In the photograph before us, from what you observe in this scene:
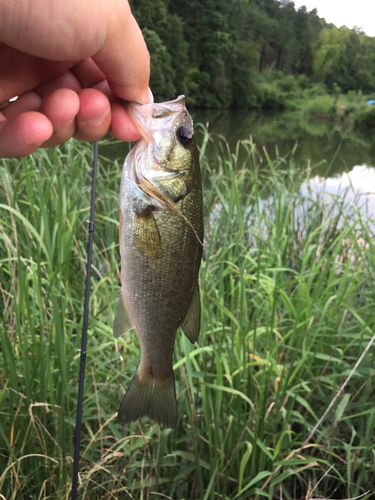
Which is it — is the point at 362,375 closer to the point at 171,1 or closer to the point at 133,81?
the point at 133,81

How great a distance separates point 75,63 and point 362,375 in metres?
1.94

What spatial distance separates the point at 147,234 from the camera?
3.53 feet

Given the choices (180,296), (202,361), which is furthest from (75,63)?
(202,361)

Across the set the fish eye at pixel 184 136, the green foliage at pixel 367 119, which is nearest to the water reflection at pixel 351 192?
the fish eye at pixel 184 136

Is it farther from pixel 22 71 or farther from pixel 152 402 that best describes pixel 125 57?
pixel 152 402

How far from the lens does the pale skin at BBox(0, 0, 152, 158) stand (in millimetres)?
849

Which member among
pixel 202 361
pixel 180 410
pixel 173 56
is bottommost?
pixel 180 410

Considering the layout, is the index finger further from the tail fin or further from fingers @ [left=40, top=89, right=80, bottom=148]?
the tail fin

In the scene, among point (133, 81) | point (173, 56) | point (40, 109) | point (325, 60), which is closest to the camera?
point (133, 81)

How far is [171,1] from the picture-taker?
16047mm

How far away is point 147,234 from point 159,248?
0.05m

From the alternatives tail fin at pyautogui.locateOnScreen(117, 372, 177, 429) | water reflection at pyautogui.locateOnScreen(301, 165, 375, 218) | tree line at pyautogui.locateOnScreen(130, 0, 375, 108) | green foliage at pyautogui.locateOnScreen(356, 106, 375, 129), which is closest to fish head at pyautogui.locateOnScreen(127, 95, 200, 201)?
tail fin at pyautogui.locateOnScreen(117, 372, 177, 429)

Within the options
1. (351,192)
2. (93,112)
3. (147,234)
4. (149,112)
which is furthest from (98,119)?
(351,192)

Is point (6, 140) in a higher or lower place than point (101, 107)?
lower
